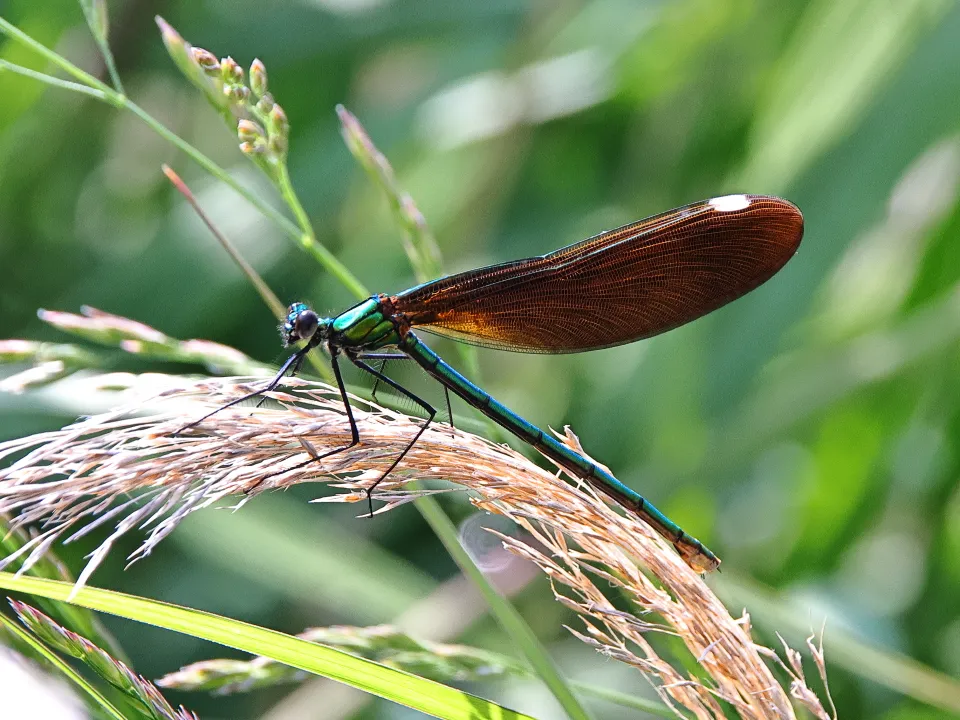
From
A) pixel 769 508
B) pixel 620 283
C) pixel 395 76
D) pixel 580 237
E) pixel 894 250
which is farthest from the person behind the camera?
pixel 395 76

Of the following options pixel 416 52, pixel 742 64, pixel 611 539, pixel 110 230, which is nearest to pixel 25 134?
pixel 110 230

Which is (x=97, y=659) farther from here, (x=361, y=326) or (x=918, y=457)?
(x=918, y=457)

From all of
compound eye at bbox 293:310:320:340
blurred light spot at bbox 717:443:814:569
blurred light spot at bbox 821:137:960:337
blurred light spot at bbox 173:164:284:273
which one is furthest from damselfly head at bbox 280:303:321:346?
blurred light spot at bbox 821:137:960:337

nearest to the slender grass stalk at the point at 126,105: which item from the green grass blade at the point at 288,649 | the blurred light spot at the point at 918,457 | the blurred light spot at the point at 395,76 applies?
the green grass blade at the point at 288,649

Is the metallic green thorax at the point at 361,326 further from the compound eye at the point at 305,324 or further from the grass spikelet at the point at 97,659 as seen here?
the grass spikelet at the point at 97,659

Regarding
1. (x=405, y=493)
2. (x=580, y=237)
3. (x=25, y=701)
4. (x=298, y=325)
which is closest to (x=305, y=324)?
(x=298, y=325)

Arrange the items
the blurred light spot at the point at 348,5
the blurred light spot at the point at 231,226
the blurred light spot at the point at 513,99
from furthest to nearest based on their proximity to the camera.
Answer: the blurred light spot at the point at 513,99
the blurred light spot at the point at 348,5
the blurred light spot at the point at 231,226

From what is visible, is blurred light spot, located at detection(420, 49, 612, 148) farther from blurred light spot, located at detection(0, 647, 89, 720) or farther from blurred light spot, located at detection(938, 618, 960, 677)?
blurred light spot, located at detection(0, 647, 89, 720)
